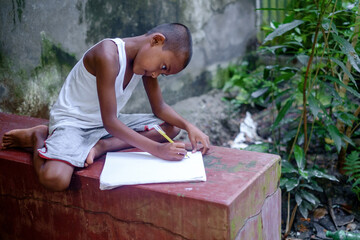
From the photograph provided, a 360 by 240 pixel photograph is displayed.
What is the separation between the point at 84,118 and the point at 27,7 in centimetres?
109

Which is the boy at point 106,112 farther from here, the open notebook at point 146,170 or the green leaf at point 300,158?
the green leaf at point 300,158

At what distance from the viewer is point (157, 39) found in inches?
66.8

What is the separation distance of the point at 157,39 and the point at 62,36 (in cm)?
137

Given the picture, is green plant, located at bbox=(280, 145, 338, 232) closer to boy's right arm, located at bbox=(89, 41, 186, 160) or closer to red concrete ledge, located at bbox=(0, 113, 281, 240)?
red concrete ledge, located at bbox=(0, 113, 281, 240)

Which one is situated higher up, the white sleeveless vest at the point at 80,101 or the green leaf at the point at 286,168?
the white sleeveless vest at the point at 80,101

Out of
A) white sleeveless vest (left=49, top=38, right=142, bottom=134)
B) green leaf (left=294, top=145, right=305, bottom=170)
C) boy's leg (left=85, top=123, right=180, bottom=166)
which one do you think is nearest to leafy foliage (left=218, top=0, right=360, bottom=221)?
green leaf (left=294, top=145, right=305, bottom=170)

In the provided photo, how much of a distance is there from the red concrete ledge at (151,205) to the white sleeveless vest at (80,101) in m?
0.25

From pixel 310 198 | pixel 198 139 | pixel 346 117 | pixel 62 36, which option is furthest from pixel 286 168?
pixel 62 36

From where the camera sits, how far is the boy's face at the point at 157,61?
1.68 m

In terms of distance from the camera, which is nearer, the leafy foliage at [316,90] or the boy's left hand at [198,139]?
the boy's left hand at [198,139]

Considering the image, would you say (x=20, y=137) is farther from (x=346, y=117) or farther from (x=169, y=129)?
(x=346, y=117)

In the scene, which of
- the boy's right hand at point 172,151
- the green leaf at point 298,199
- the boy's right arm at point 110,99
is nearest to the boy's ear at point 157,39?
the boy's right arm at point 110,99

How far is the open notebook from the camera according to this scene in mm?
1514

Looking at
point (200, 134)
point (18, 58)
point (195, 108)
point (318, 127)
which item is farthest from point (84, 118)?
point (195, 108)
